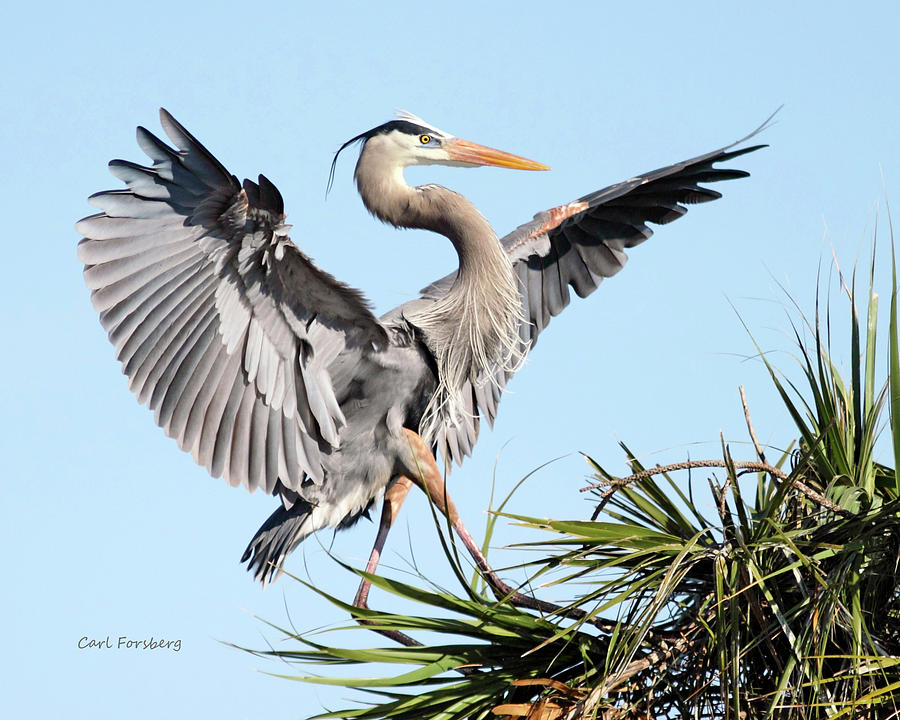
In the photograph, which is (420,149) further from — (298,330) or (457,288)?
(298,330)

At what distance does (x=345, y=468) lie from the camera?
5004 mm

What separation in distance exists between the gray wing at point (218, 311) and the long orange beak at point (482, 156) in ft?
4.58

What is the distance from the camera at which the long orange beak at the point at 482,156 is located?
19.0 feet

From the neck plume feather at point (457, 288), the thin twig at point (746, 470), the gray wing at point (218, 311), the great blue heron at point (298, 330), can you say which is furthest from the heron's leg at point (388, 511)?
the thin twig at point (746, 470)

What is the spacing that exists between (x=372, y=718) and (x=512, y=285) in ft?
8.63

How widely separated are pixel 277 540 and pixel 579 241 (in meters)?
2.49

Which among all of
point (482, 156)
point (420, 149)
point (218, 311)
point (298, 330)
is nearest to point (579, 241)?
point (482, 156)

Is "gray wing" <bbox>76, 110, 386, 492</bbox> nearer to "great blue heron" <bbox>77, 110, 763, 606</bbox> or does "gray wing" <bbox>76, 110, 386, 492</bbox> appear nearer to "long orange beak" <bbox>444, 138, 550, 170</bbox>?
"great blue heron" <bbox>77, 110, 763, 606</bbox>

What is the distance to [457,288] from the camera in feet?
17.7

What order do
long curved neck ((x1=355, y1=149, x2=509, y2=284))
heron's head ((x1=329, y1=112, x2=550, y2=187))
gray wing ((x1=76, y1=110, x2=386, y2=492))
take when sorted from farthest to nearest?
heron's head ((x1=329, y1=112, x2=550, y2=187)) < long curved neck ((x1=355, y1=149, x2=509, y2=284)) < gray wing ((x1=76, y1=110, x2=386, y2=492))

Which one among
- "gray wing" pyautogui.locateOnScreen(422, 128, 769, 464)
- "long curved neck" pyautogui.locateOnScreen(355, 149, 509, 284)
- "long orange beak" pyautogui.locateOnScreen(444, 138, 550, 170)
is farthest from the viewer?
"gray wing" pyautogui.locateOnScreen(422, 128, 769, 464)

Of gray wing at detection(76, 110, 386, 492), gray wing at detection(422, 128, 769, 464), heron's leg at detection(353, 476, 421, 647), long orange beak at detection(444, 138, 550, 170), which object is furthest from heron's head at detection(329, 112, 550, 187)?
heron's leg at detection(353, 476, 421, 647)

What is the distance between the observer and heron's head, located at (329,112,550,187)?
5555 millimetres

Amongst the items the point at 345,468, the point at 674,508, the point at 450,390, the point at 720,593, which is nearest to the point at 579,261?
the point at 450,390
